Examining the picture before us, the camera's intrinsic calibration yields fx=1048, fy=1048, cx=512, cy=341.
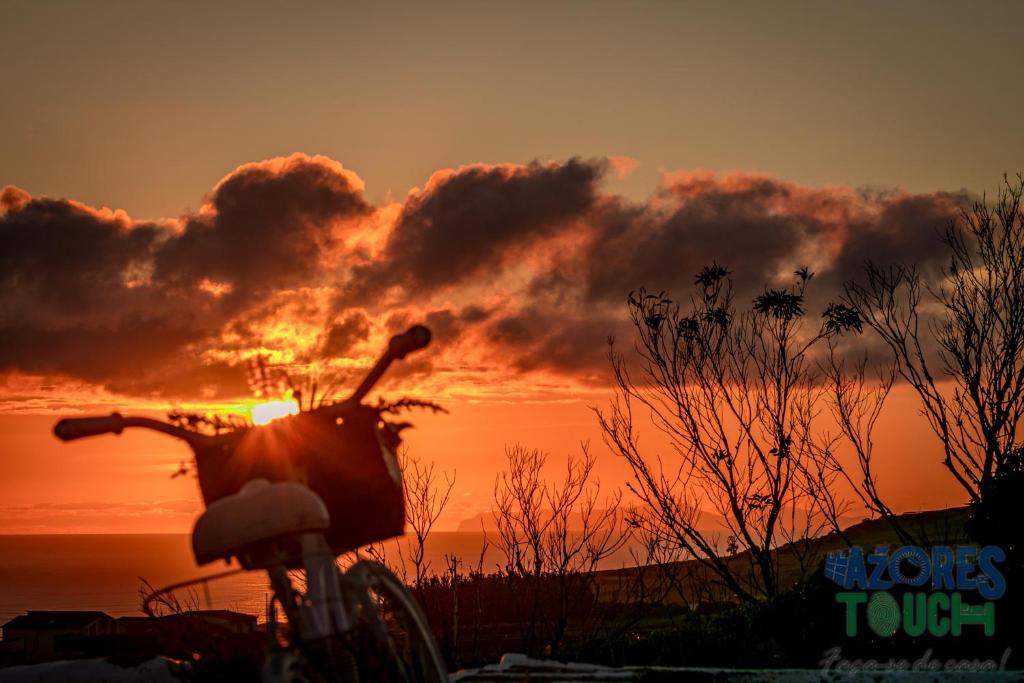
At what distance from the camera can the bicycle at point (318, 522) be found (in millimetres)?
3168

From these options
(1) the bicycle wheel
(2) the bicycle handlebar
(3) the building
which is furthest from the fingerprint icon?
(3) the building

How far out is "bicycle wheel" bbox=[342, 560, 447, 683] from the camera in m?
3.62

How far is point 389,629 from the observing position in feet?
13.3

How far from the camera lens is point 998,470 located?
14.9 m

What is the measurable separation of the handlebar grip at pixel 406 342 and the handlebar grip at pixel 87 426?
1.04 meters

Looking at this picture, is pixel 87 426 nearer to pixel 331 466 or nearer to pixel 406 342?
pixel 331 466

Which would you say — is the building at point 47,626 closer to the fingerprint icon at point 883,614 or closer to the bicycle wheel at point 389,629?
the fingerprint icon at point 883,614

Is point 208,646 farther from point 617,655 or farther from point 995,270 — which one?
point 995,270

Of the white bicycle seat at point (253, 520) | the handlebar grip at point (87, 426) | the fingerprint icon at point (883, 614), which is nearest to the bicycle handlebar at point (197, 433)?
the handlebar grip at point (87, 426)

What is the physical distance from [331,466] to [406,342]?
51 cm

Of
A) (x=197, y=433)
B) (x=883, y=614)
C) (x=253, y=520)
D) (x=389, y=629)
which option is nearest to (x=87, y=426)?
(x=197, y=433)

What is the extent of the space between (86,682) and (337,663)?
3123mm

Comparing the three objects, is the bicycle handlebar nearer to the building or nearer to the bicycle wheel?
the bicycle wheel

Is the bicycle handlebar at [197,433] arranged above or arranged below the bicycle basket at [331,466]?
above
